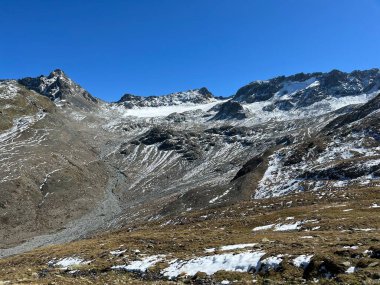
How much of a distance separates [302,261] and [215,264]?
7.05 metres

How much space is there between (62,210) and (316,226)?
167m

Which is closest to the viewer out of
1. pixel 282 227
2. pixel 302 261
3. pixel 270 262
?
pixel 302 261

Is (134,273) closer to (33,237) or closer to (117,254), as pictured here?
(117,254)

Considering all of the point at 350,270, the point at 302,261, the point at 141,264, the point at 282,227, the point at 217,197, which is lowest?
the point at 217,197

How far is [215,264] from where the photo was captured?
94.3 feet

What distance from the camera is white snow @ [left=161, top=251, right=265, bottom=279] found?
27.2 meters

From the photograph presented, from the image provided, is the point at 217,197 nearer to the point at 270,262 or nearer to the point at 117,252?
the point at 117,252

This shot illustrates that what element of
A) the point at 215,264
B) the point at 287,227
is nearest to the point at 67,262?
the point at 215,264

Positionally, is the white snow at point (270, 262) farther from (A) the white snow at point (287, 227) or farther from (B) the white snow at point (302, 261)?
(A) the white snow at point (287, 227)

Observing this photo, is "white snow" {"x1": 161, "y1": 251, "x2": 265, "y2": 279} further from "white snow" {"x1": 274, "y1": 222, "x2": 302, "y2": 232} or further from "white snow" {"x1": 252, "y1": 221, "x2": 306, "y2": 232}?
"white snow" {"x1": 252, "y1": 221, "x2": 306, "y2": 232}

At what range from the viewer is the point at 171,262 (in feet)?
105

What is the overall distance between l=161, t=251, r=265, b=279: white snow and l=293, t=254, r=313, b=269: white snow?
3.03 m

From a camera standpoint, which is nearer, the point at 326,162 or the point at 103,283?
the point at 103,283

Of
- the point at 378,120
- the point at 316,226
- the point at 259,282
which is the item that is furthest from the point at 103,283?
the point at 378,120
